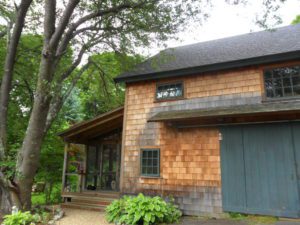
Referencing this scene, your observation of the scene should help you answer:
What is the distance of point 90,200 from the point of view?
9023mm

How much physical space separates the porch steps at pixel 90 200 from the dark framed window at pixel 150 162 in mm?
1530

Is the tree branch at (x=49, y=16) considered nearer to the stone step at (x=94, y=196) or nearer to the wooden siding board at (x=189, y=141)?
the wooden siding board at (x=189, y=141)

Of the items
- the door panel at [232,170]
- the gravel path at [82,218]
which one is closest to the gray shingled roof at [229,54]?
the door panel at [232,170]

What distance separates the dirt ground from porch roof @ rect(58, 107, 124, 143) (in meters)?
2.93

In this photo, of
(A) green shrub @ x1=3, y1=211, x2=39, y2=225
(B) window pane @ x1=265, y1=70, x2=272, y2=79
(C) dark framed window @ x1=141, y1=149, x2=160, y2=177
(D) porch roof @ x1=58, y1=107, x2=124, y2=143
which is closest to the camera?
(A) green shrub @ x1=3, y1=211, x2=39, y2=225

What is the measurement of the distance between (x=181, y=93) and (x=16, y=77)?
9.02 meters

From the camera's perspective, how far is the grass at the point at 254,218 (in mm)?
5956

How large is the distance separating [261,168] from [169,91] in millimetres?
3788

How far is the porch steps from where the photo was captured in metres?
8.70

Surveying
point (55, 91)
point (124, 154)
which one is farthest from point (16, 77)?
point (124, 154)

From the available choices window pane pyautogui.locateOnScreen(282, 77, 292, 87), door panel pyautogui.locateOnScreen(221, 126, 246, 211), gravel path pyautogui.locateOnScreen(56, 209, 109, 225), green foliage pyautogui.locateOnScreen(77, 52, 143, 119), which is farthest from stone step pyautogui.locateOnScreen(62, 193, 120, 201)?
window pane pyautogui.locateOnScreen(282, 77, 292, 87)

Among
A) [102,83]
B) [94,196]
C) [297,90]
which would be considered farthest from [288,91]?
[102,83]

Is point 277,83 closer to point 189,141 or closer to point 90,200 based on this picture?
point 189,141

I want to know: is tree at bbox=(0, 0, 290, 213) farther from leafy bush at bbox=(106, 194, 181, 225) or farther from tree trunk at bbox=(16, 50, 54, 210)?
leafy bush at bbox=(106, 194, 181, 225)
